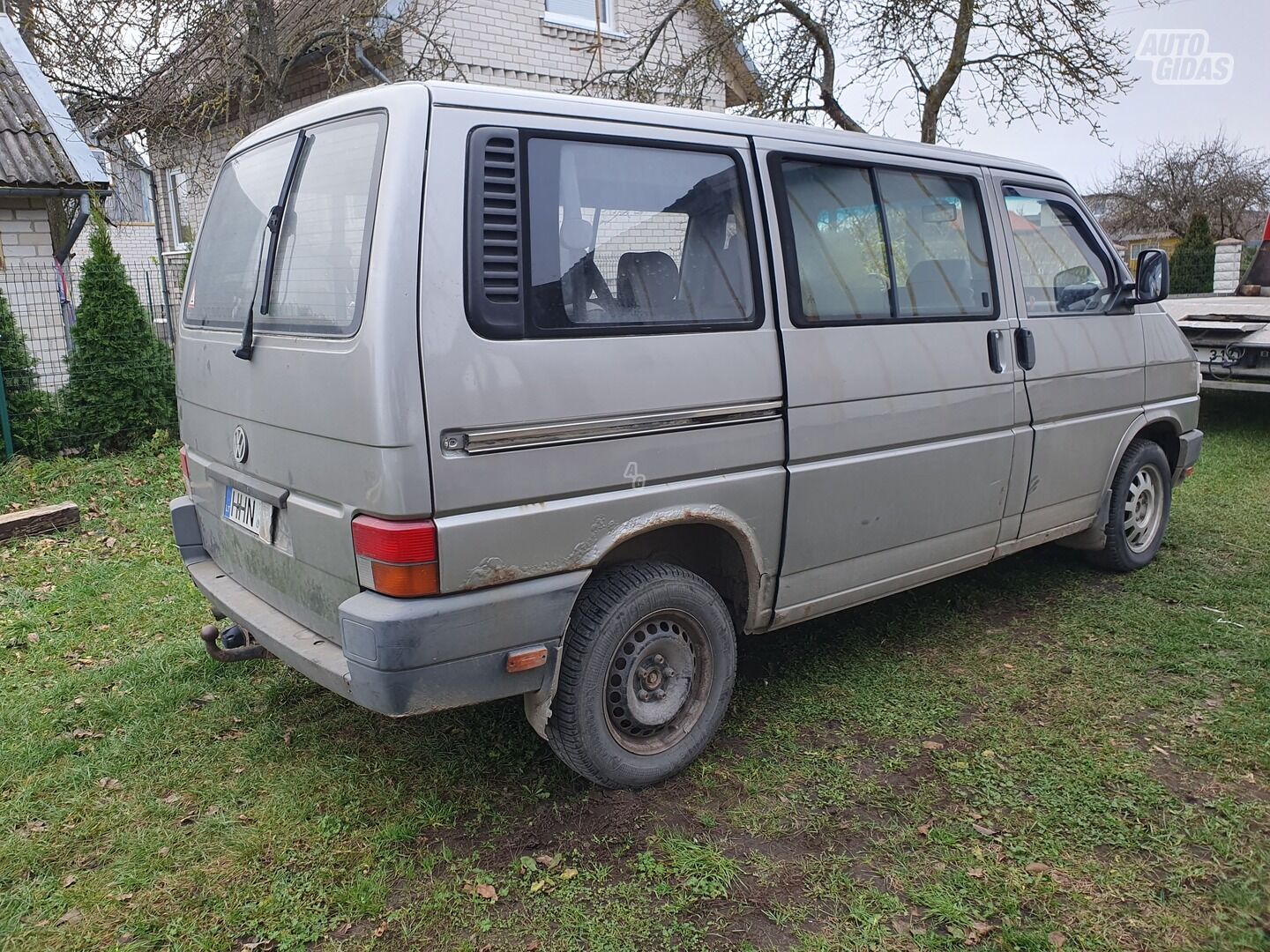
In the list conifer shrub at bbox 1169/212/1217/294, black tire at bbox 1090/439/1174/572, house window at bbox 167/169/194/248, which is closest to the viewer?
black tire at bbox 1090/439/1174/572

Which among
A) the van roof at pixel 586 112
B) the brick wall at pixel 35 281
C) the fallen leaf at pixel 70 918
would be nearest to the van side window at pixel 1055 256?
the van roof at pixel 586 112

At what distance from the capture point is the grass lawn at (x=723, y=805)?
2.62 m

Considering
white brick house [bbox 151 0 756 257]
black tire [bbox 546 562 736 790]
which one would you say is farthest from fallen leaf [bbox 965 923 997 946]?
white brick house [bbox 151 0 756 257]

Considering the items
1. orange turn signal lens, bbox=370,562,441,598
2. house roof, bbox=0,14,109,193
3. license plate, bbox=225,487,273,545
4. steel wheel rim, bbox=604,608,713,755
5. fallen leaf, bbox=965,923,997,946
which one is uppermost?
house roof, bbox=0,14,109,193

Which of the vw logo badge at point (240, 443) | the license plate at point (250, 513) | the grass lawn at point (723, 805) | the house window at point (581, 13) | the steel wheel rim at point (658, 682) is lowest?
the grass lawn at point (723, 805)

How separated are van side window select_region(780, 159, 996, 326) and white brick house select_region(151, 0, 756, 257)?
28.5 feet

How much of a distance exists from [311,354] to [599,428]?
2.90 ft

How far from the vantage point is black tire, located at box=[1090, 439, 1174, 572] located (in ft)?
16.8

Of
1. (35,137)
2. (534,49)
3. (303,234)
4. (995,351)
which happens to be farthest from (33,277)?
(995,351)

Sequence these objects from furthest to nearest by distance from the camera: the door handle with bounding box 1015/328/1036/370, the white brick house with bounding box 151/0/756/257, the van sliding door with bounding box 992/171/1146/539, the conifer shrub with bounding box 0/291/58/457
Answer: the white brick house with bounding box 151/0/756/257 → the conifer shrub with bounding box 0/291/58/457 → the van sliding door with bounding box 992/171/1146/539 → the door handle with bounding box 1015/328/1036/370

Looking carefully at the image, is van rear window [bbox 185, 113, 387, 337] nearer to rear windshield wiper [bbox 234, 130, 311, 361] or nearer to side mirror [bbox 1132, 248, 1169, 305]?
rear windshield wiper [bbox 234, 130, 311, 361]

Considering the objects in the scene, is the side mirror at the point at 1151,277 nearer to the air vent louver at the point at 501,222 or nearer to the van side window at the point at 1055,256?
the van side window at the point at 1055,256

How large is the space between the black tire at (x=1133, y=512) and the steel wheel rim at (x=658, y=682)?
9.85ft

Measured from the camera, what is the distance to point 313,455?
9.25 feet
